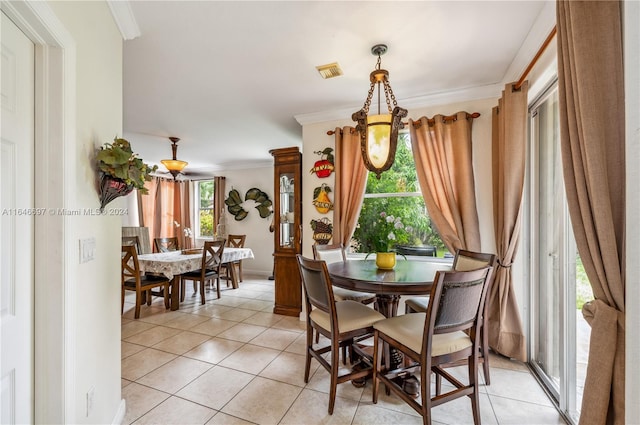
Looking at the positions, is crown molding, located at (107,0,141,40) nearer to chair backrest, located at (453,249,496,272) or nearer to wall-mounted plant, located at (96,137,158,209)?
wall-mounted plant, located at (96,137,158,209)

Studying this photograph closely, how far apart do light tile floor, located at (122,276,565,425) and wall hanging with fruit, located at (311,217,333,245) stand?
3.44 feet

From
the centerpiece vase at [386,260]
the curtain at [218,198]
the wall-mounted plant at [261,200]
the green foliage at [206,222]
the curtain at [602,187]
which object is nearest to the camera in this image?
the curtain at [602,187]

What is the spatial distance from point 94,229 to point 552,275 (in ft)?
9.98

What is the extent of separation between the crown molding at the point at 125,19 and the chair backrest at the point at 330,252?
84.2 inches

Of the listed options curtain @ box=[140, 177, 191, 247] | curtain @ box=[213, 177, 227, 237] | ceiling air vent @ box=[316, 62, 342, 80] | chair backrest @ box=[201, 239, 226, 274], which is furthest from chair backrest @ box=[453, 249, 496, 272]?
curtain @ box=[140, 177, 191, 247]

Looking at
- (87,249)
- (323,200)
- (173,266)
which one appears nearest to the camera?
(87,249)

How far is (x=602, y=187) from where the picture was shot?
3.28 feet

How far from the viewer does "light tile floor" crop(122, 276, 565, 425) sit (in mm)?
1827

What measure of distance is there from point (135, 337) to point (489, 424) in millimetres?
3267

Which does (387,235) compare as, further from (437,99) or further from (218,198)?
(218,198)

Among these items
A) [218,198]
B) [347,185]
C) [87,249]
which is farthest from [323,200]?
[218,198]

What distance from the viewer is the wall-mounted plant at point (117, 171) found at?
141cm

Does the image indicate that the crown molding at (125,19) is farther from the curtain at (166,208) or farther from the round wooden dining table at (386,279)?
the curtain at (166,208)

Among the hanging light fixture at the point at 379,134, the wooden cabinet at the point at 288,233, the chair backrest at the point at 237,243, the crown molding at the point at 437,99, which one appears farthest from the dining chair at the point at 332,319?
the chair backrest at the point at 237,243
